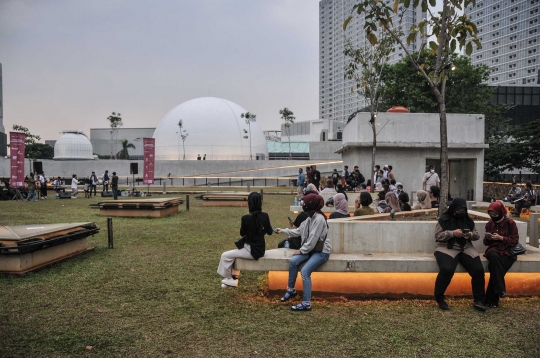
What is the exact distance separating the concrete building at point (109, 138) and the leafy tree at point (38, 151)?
1023 cm

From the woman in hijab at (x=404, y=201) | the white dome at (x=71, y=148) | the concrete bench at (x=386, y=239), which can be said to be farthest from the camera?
the white dome at (x=71, y=148)

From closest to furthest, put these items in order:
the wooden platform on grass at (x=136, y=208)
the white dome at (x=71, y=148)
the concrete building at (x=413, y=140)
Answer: the wooden platform on grass at (x=136, y=208) < the concrete building at (x=413, y=140) < the white dome at (x=71, y=148)

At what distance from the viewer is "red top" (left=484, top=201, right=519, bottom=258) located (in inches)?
214

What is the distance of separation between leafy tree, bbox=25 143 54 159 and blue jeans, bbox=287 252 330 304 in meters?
69.6

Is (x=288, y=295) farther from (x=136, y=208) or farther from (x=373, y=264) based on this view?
(x=136, y=208)

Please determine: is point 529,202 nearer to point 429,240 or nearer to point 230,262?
point 429,240

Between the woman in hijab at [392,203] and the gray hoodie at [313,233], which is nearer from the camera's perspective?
the gray hoodie at [313,233]

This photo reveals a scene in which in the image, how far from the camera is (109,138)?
8806 cm

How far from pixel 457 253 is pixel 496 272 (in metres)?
0.53

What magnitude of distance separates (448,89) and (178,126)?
42.4 metres

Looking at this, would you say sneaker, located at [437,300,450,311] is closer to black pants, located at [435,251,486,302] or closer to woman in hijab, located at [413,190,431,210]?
black pants, located at [435,251,486,302]

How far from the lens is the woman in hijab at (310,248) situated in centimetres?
529

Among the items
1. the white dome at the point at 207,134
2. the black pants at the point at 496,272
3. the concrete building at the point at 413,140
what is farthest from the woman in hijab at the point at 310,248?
the white dome at the point at 207,134

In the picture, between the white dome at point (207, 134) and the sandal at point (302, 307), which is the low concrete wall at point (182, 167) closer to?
the white dome at point (207, 134)
